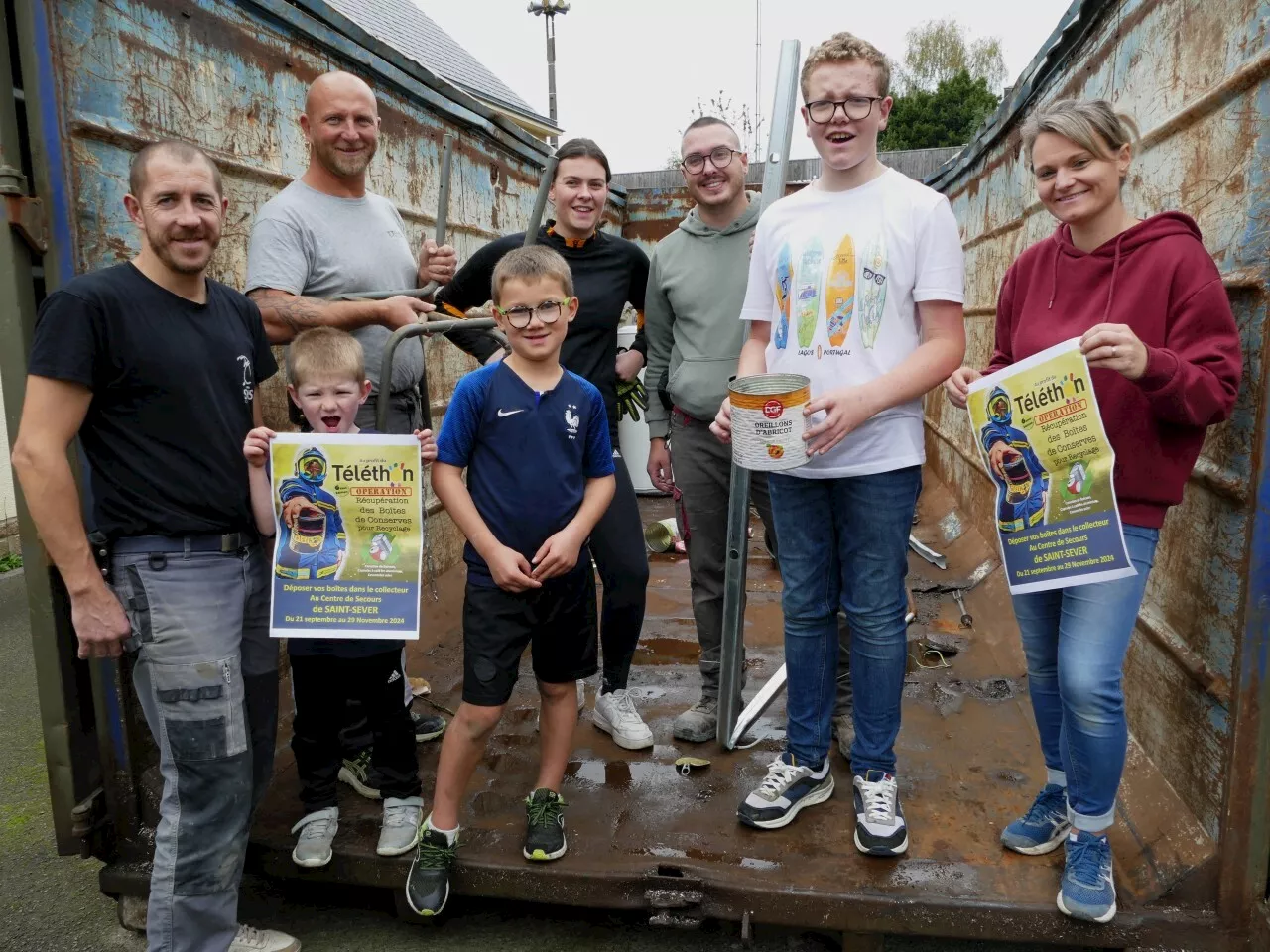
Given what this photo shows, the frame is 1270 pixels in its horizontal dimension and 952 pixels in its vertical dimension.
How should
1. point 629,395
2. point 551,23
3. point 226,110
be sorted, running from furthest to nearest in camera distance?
point 551,23
point 629,395
point 226,110

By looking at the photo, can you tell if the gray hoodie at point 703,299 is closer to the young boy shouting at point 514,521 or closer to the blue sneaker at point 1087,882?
the young boy shouting at point 514,521

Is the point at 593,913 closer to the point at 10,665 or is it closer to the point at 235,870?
the point at 235,870

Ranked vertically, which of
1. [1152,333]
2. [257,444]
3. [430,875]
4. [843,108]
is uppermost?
[843,108]

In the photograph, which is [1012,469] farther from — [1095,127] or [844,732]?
[844,732]

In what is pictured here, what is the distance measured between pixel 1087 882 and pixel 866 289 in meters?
1.47

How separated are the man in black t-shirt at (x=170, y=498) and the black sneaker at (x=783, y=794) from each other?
1292 mm

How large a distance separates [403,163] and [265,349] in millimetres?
2201

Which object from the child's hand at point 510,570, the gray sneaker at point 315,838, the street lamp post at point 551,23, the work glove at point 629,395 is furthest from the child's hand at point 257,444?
the street lamp post at point 551,23

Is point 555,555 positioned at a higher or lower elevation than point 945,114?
lower

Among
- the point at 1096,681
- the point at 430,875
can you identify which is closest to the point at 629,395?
the point at 430,875

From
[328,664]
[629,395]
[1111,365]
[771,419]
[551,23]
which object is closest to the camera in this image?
[1111,365]

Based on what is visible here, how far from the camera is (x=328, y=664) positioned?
93.8 inches

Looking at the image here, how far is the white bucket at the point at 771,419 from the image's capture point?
2045 mm

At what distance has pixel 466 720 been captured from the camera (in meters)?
2.25
